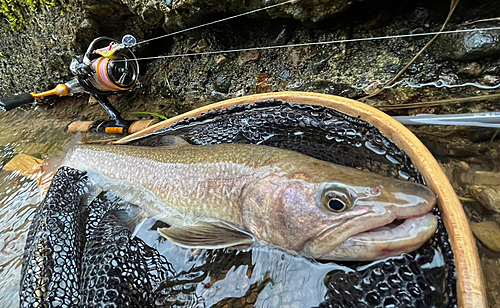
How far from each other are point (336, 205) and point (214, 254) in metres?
0.85

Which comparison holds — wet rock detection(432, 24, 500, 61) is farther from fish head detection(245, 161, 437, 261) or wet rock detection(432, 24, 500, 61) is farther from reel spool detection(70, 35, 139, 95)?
reel spool detection(70, 35, 139, 95)

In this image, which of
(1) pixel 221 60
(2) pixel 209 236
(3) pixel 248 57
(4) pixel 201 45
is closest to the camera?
(2) pixel 209 236

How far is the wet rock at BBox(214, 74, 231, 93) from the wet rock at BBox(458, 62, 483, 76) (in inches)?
98.6

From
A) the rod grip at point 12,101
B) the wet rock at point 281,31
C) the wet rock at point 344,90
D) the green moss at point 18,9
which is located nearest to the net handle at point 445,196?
the wet rock at point 344,90

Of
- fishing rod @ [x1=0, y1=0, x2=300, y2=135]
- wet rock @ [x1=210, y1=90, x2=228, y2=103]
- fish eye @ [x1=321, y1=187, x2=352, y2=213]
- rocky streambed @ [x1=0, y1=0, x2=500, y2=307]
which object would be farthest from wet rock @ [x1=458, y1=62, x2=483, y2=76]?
wet rock @ [x1=210, y1=90, x2=228, y2=103]

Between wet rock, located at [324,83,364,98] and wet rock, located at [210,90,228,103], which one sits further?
wet rock, located at [210,90,228,103]

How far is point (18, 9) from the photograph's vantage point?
4.78m

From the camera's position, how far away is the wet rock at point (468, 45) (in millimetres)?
2254

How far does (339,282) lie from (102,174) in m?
1.84

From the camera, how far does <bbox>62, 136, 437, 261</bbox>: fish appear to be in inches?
43.9

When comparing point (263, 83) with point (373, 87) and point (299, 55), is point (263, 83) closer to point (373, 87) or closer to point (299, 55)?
point (299, 55)

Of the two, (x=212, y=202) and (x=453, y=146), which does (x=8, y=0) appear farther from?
(x=453, y=146)

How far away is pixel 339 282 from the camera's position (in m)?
1.30

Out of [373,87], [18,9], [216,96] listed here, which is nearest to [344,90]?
[373,87]
